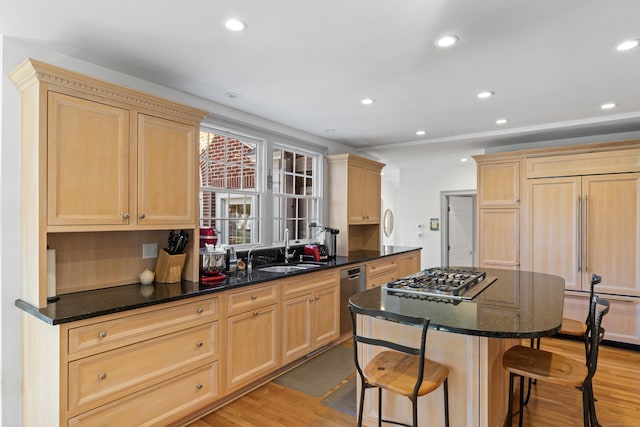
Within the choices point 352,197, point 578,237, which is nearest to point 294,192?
point 352,197

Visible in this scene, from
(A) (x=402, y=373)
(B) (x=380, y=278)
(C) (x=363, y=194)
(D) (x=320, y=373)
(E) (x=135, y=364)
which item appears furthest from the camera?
(C) (x=363, y=194)

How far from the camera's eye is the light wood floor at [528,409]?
2.46 meters

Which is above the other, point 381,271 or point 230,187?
point 230,187

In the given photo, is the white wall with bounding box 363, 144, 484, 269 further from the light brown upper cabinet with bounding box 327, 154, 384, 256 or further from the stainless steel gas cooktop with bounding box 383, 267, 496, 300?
the stainless steel gas cooktop with bounding box 383, 267, 496, 300

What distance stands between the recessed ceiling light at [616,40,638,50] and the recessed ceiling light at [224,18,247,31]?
2335 mm

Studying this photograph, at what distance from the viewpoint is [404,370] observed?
6.27 ft

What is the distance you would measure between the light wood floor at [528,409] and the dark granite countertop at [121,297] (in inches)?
35.0

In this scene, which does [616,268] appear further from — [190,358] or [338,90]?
[190,358]

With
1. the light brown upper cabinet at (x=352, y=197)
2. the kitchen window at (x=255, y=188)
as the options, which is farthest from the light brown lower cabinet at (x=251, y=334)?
the light brown upper cabinet at (x=352, y=197)

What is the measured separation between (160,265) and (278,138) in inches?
82.8

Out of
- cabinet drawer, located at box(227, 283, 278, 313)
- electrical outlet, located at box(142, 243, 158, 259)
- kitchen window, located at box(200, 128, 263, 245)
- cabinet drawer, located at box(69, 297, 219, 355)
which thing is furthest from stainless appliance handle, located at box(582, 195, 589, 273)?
electrical outlet, located at box(142, 243, 158, 259)

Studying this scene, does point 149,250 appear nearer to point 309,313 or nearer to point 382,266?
point 309,313

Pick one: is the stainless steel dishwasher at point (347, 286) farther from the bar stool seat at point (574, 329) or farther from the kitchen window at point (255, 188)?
the bar stool seat at point (574, 329)

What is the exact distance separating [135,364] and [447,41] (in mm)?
2689
